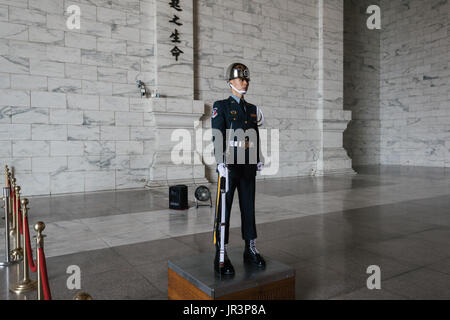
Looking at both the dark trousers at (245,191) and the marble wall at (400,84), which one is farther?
the marble wall at (400,84)

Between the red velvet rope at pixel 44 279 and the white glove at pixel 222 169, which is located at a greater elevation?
the white glove at pixel 222 169

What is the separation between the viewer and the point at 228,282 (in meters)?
2.27

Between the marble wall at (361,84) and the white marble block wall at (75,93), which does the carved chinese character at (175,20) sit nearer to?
the white marble block wall at (75,93)

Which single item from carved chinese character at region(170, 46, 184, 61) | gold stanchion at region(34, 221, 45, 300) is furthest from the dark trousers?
carved chinese character at region(170, 46, 184, 61)

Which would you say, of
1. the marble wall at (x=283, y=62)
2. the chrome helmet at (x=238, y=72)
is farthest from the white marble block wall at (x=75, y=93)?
the chrome helmet at (x=238, y=72)

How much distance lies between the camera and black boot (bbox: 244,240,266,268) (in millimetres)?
2600

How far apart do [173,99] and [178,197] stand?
11.5ft

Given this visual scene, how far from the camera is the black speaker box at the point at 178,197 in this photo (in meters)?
5.82

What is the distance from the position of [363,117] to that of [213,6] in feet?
29.5

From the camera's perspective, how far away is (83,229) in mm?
4680

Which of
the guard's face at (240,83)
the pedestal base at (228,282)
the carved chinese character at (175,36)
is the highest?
the carved chinese character at (175,36)

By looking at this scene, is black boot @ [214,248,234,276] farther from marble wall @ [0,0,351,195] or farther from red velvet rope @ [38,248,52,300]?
marble wall @ [0,0,351,195]

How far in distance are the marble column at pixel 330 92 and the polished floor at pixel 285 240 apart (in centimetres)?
422

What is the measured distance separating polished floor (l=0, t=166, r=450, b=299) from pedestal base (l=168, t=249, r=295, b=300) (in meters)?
0.27
